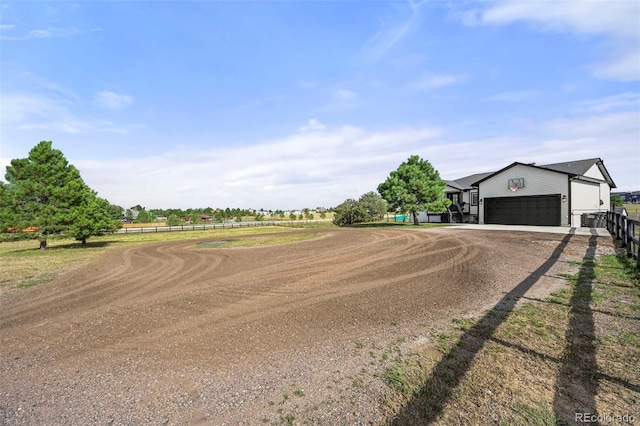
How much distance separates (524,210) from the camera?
27266 mm

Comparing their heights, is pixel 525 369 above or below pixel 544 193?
below

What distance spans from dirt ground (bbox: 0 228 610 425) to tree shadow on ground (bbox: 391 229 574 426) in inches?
11.7

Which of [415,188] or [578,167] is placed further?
[415,188]

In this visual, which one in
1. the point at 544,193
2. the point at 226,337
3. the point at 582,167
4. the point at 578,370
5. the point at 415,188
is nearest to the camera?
the point at 578,370

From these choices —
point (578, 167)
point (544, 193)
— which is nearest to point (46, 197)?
point (544, 193)

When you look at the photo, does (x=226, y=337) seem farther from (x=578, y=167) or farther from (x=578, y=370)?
(x=578, y=167)

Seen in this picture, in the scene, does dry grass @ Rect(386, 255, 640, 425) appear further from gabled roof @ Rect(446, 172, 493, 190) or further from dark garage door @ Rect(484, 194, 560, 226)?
gabled roof @ Rect(446, 172, 493, 190)

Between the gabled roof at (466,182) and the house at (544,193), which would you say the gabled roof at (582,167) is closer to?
the house at (544,193)

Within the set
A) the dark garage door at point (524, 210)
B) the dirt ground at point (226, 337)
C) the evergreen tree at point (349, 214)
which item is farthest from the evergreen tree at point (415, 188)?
the dirt ground at point (226, 337)

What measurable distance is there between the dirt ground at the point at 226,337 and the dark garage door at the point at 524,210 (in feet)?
66.4

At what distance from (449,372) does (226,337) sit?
3181 mm

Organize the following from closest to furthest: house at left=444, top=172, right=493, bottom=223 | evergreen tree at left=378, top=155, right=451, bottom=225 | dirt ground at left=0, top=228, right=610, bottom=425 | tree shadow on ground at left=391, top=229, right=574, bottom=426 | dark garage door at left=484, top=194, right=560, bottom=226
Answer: tree shadow on ground at left=391, top=229, right=574, bottom=426
dirt ground at left=0, top=228, right=610, bottom=425
dark garage door at left=484, top=194, right=560, bottom=226
evergreen tree at left=378, top=155, right=451, bottom=225
house at left=444, top=172, right=493, bottom=223

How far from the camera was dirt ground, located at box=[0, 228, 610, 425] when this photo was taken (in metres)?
2.94

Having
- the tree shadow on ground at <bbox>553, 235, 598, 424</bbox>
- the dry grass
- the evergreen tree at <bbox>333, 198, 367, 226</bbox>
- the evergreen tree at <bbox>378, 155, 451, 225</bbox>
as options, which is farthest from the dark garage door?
the tree shadow on ground at <bbox>553, 235, 598, 424</bbox>
